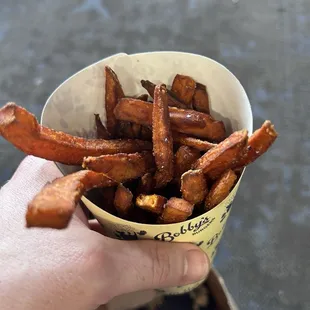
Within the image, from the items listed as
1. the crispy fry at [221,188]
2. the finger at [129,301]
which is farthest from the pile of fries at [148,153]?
the finger at [129,301]

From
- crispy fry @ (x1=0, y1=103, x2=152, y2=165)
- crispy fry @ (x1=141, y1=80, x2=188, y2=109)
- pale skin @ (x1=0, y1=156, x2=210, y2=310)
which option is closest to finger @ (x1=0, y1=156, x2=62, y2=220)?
pale skin @ (x1=0, y1=156, x2=210, y2=310)

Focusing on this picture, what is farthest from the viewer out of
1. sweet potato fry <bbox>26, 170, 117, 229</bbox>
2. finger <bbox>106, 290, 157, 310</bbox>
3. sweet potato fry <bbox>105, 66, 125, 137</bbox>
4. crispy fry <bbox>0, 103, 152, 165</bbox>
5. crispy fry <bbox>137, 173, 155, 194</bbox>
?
finger <bbox>106, 290, 157, 310</bbox>

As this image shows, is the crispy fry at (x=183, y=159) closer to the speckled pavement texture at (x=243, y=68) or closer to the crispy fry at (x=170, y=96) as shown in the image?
the crispy fry at (x=170, y=96)

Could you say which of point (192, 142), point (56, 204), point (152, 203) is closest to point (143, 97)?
point (192, 142)

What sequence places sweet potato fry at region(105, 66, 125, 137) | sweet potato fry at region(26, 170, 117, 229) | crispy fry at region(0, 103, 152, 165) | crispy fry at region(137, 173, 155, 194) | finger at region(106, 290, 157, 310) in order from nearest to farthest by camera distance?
sweet potato fry at region(26, 170, 117, 229)
crispy fry at region(0, 103, 152, 165)
crispy fry at region(137, 173, 155, 194)
sweet potato fry at region(105, 66, 125, 137)
finger at region(106, 290, 157, 310)

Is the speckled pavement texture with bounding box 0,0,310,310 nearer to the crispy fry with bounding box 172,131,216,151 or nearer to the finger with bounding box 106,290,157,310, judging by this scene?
the finger with bounding box 106,290,157,310

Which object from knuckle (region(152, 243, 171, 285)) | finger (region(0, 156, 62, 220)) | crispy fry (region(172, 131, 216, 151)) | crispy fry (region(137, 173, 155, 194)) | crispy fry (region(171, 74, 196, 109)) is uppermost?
crispy fry (region(171, 74, 196, 109))

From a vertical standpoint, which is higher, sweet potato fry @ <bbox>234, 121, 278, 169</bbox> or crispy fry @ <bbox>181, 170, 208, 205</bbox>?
sweet potato fry @ <bbox>234, 121, 278, 169</bbox>
